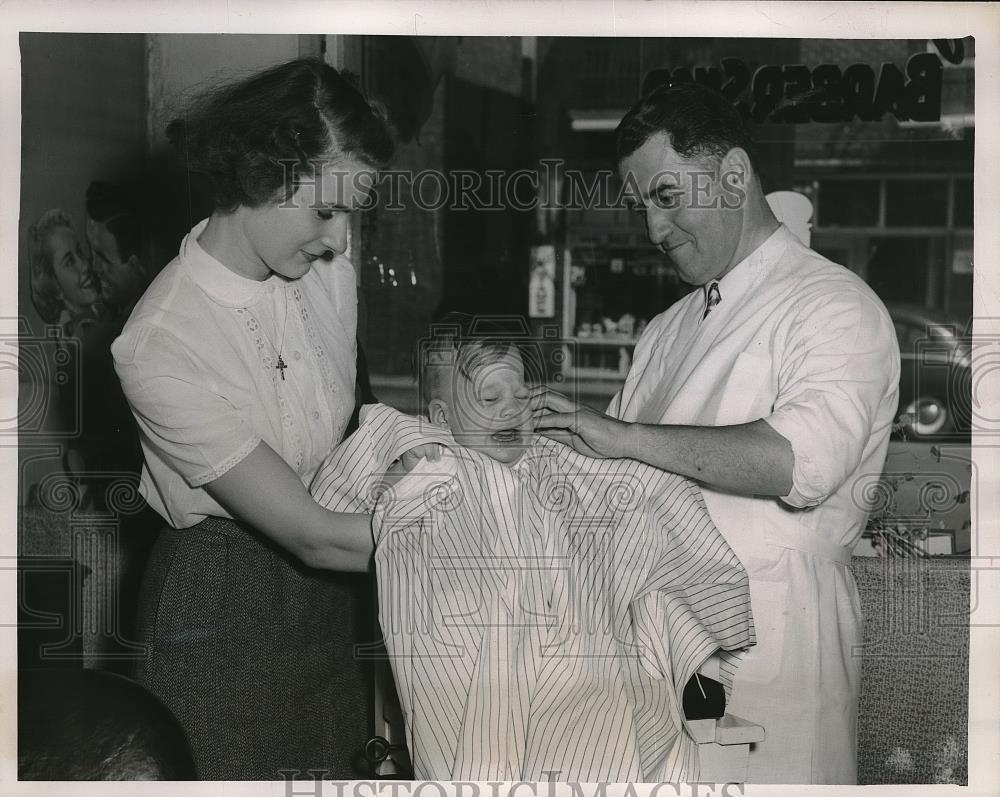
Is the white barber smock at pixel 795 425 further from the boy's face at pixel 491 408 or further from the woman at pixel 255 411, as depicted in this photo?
the woman at pixel 255 411

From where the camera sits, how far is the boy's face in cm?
143

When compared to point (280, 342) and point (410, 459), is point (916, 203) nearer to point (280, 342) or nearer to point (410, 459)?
point (410, 459)

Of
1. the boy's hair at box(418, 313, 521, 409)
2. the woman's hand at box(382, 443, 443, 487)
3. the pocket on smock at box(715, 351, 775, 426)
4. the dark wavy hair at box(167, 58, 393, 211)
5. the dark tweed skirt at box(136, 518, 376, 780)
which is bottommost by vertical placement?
the dark tweed skirt at box(136, 518, 376, 780)

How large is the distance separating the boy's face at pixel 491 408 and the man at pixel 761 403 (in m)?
0.04

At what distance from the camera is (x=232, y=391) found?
1411 millimetres

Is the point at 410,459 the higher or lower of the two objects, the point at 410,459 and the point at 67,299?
the lower

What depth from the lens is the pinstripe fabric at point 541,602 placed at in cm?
143

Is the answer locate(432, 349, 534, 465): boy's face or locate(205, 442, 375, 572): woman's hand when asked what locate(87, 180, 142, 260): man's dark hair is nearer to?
locate(205, 442, 375, 572): woman's hand

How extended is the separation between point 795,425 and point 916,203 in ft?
1.48

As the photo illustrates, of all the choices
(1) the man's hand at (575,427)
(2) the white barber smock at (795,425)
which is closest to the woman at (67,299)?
(1) the man's hand at (575,427)

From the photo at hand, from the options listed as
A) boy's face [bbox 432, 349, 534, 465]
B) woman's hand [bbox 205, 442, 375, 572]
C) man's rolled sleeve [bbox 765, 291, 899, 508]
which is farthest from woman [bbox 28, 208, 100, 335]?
man's rolled sleeve [bbox 765, 291, 899, 508]

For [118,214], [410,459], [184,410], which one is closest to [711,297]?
[410,459]

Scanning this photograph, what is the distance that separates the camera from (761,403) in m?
1.41

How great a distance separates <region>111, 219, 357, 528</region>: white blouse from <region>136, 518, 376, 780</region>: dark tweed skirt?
0.29 ft
